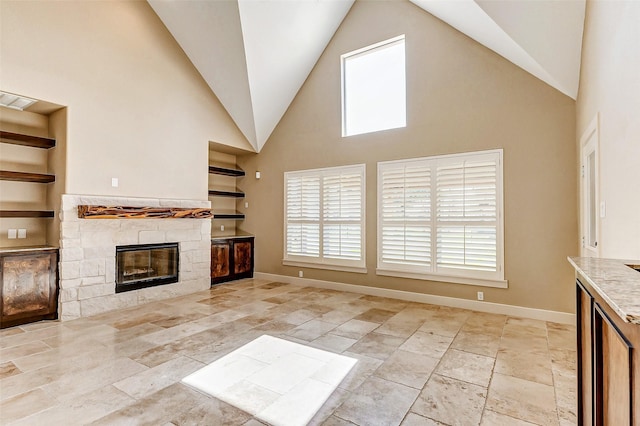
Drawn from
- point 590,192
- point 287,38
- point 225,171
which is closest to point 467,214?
point 590,192

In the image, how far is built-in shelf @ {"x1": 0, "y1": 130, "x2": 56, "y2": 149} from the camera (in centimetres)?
409

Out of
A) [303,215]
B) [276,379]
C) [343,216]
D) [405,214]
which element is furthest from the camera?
[303,215]

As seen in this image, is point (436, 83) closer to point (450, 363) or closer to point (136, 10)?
point (450, 363)

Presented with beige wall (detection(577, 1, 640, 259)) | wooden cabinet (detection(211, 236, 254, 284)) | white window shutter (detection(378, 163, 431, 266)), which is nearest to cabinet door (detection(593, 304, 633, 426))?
beige wall (detection(577, 1, 640, 259))

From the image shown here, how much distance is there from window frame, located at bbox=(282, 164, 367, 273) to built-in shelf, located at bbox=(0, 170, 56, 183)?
3737mm

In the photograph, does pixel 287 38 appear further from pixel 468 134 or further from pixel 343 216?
pixel 468 134

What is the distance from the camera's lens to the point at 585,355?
1412 millimetres

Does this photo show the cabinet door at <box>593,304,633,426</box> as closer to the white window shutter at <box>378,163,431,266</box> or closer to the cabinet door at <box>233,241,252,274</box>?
the white window shutter at <box>378,163,431,266</box>

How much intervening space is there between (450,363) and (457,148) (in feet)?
9.95

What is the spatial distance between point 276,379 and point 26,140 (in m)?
4.55

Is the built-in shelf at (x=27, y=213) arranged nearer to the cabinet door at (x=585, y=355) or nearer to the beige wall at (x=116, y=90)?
the beige wall at (x=116, y=90)

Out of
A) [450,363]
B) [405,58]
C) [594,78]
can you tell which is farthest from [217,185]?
[594,78]

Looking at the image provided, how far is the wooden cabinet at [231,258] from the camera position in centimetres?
627

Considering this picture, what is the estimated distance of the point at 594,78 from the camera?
2975mm
